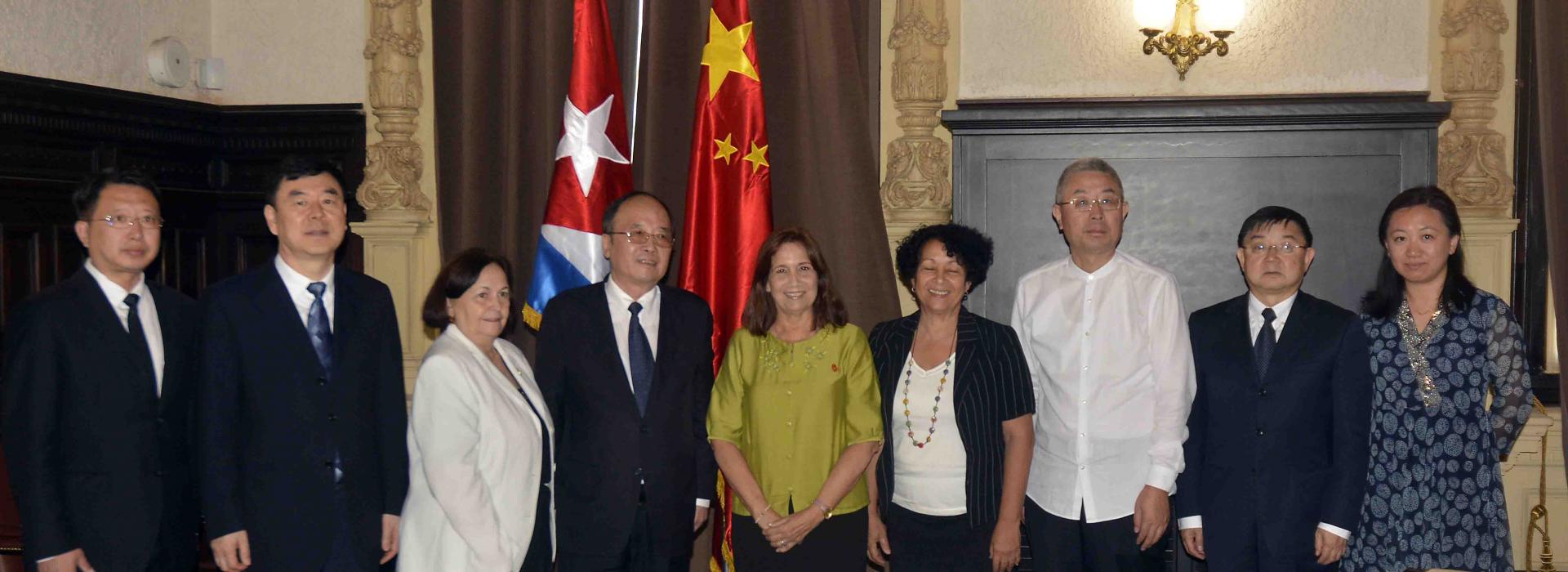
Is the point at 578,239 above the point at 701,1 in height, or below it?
below

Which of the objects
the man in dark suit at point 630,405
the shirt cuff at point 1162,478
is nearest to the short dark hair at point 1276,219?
the shirt cuff at point 1162,478

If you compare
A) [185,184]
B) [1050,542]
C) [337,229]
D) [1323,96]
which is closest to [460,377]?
[337,229]

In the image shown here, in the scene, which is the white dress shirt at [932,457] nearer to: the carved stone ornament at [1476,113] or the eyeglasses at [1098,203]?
the eyeglasses at [1098,203]

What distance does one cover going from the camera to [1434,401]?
2.93m

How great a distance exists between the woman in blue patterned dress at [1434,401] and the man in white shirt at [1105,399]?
1.70 ft

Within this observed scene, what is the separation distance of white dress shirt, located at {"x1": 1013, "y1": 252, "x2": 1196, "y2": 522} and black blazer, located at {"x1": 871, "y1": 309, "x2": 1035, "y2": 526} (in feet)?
0.43

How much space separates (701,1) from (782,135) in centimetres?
62

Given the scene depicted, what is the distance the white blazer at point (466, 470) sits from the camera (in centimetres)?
274

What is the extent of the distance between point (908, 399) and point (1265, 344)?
944mm

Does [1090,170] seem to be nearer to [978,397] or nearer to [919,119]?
[978,397]

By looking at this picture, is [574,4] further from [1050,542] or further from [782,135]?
[1050,542]

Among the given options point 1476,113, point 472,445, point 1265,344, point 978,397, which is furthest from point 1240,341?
point 472,445

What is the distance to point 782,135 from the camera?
436 cm

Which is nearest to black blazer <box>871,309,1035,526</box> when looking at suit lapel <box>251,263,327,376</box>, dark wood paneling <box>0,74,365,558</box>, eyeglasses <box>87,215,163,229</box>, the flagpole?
suit lapel <box>251,263,327,376</box>
